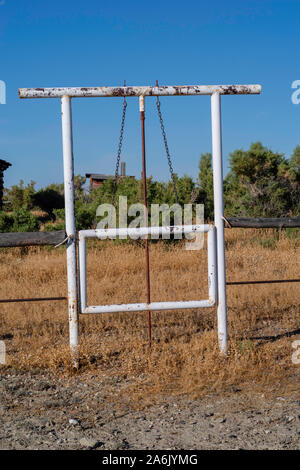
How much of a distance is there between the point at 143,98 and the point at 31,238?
1.69 metres

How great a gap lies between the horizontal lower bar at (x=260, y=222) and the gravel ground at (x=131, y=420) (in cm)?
155

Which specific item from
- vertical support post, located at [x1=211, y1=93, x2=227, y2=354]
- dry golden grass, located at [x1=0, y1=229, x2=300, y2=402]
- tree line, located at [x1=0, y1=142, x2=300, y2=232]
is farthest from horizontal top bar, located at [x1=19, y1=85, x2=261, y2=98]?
tree line, located at [x1=0, y1=142, x2=300, y2=232]

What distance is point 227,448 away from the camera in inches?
112

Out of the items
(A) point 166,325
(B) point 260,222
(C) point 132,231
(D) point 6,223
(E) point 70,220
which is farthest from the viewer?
(D) point 6,223

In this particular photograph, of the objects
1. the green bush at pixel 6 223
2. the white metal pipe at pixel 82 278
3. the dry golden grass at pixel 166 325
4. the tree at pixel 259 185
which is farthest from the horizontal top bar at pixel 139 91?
the tree at pixel 259 185

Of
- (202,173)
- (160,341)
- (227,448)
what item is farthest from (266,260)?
(202,173)

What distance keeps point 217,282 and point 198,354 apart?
698 mm

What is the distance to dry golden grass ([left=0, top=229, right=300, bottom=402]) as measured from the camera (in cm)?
409

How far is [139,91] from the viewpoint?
4383mm

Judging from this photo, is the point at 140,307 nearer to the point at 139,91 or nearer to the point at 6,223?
the point at 139,91

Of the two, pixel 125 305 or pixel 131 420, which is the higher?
pixel 125 305

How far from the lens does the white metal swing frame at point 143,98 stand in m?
4.27

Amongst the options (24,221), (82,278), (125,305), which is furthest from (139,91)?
(24,221)

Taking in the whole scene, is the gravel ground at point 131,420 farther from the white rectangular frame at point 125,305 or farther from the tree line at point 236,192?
the tree line at point 236,192
